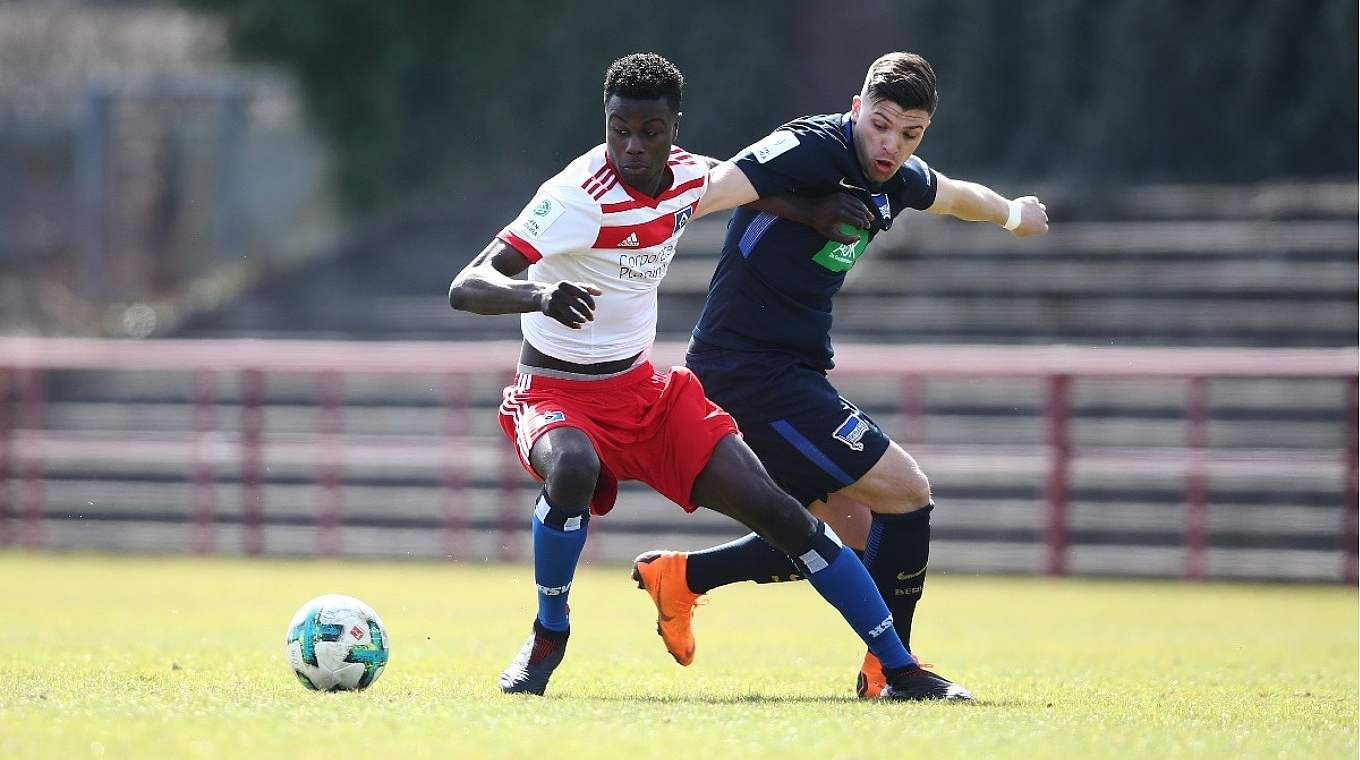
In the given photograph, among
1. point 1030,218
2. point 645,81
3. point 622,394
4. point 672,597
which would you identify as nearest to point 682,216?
point 645,81

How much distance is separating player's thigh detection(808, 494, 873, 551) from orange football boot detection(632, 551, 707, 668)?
20.1 inches

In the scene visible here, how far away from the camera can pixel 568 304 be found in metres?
5.50

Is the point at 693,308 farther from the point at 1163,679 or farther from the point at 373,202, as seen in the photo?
the point at 1163,679

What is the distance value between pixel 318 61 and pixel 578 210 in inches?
728

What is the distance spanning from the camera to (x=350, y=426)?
18328 mm

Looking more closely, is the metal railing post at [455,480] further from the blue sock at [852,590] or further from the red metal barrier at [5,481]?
the blue sock at [852,590]

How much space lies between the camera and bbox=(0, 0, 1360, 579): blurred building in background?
14.9m

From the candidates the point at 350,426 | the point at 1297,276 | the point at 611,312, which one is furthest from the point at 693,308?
the point at 611,312

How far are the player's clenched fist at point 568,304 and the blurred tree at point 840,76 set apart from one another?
13.0m

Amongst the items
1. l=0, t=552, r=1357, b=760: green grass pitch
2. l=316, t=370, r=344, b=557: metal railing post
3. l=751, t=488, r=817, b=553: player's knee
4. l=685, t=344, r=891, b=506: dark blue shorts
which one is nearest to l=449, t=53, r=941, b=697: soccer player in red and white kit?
l=751, t=488, r=817, b=553: player's knee

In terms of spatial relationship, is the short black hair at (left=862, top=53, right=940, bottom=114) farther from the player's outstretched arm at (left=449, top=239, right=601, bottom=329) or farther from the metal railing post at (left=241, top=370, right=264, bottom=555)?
the metal railing post at (left=241, top=370, right=264, bottom=555)

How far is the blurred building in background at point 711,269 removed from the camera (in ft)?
49.0

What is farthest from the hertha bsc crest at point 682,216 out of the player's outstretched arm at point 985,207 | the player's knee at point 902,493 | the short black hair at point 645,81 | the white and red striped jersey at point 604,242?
the player's knee at point 902,493

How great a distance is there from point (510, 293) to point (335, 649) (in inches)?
54.0
